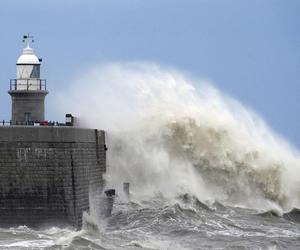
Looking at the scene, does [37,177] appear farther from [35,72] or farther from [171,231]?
[35,72]

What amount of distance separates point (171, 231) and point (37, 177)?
10.9 feet

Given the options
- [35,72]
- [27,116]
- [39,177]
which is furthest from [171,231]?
[35,72]

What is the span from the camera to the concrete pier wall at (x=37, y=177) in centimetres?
2173

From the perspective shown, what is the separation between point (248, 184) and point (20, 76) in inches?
325

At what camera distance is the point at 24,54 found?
27422 mm

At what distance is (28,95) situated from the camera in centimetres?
2653

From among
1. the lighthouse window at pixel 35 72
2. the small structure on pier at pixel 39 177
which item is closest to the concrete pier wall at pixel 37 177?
the small structure on pier at pixel 39 177

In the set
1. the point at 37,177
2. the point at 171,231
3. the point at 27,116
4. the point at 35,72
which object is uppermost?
the point at 35,72

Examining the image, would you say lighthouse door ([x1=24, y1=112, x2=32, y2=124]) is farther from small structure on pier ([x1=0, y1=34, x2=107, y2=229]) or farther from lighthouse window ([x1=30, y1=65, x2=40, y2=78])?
small structure on pier ([x1=0, y1=34, x2=107, y2=229])

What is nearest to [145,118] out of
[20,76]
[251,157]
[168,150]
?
[168,150]

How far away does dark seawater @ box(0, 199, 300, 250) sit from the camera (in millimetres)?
20531

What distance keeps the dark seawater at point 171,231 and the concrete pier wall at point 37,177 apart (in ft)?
1.01

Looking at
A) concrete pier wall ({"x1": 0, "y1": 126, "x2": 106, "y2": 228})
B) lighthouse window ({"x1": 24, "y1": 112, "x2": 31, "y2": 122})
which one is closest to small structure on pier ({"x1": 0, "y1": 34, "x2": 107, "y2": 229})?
concrete pier wall ({"x1": 0, "y1": 126, "x2": 106, "y2": 228})

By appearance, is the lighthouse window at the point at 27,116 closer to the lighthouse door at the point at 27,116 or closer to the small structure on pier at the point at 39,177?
the lighthouse door at the point at 27,116
